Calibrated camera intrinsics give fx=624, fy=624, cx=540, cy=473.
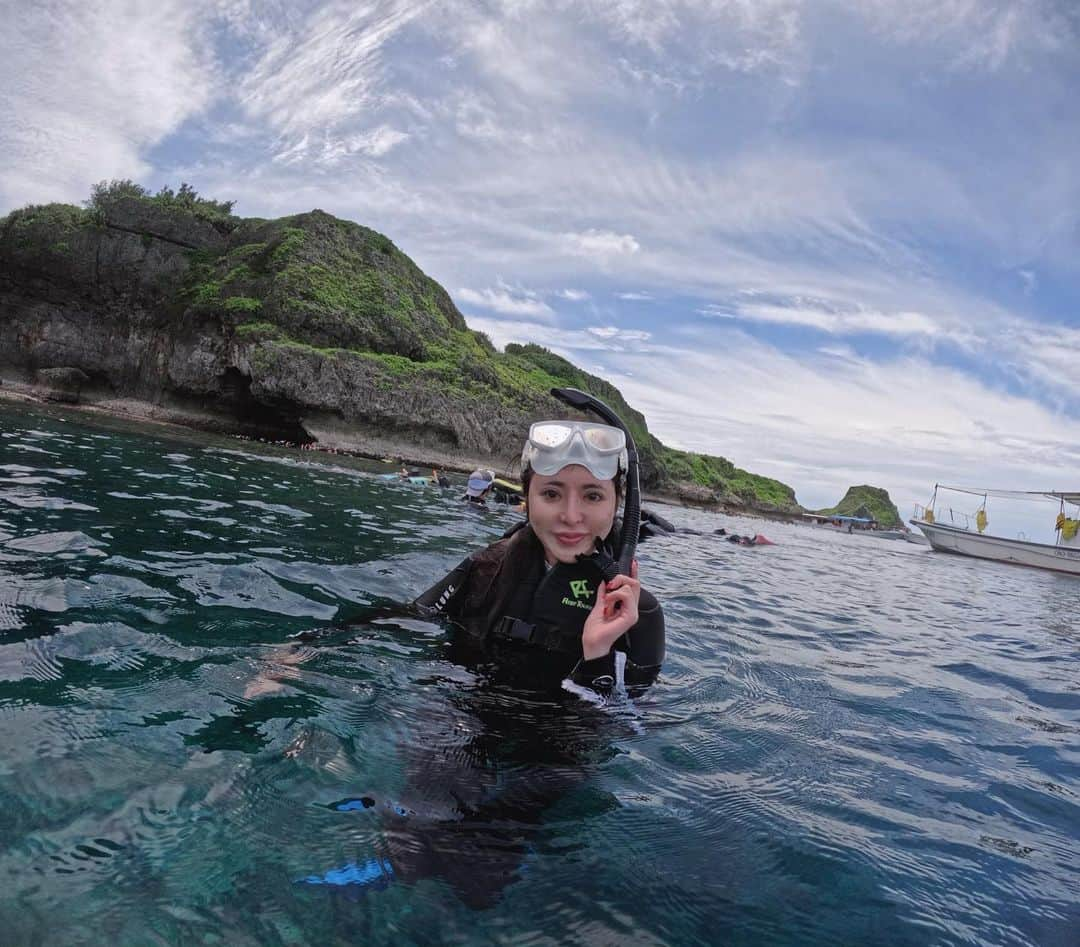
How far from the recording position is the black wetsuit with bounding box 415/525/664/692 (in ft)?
9.62

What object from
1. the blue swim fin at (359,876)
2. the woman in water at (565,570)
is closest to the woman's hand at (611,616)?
the woman in water at (565,570)

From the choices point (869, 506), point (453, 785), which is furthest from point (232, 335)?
point (869, 506)

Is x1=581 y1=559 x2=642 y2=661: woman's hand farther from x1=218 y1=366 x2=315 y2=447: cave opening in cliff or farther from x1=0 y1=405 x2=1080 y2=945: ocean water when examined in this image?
x1=218 y1=366 x2=315 y2=447: cave opening in cliff

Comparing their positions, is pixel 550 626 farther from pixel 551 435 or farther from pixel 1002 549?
pixel 1002 549

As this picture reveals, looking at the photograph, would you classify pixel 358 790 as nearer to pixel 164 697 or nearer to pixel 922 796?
pixel 164 697

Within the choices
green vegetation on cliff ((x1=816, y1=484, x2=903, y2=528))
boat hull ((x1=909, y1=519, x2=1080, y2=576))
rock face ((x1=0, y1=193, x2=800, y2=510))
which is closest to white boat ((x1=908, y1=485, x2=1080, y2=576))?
boat hull ((x1=909, y1=519, x2=1080, y2=576))

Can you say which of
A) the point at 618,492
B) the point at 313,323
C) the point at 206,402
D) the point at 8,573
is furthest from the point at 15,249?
the point at 618,492

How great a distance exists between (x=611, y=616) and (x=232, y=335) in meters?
36.3

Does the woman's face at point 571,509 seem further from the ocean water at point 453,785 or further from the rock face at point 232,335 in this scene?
the rock face at point 232,335

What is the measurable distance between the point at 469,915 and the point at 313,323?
37250 millimetres

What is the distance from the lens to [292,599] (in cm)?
433

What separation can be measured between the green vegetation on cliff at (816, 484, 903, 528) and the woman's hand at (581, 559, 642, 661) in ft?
373

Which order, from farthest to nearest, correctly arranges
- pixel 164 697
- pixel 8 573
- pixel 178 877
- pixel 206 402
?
pixel 206 402 → pixel 8 573 → pixel 164 697 → pixel 178 877

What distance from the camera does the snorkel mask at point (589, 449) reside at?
2.82 m
